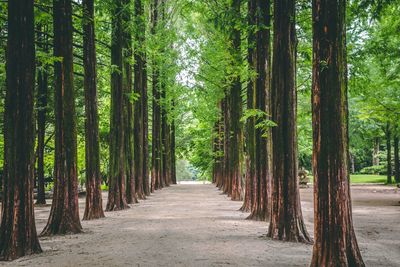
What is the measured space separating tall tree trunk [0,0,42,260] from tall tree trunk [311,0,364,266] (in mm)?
5413

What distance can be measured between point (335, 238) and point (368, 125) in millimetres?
36859

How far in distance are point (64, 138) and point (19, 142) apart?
137 inches

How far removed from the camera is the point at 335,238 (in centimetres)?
656

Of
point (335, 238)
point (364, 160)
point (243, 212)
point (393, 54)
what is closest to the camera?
point (335, 238)

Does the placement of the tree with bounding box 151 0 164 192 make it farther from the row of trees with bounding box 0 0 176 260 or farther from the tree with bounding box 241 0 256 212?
the tree with bounding box 241 0 256 212

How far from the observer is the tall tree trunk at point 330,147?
21.4 feet

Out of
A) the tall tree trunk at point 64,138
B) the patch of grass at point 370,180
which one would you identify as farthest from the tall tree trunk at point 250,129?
the patch of grass at point 370,180

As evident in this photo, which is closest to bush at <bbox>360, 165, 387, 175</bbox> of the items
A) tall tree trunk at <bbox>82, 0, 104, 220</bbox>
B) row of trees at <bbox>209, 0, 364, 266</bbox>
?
row of trees at <bbox>209, 0, 364, 266</bbox>

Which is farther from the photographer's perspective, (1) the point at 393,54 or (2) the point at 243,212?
(1) the point at 393,54

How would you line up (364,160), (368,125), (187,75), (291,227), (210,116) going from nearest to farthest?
(291,227), (187,75), (210,116), (368,125), (364,160)

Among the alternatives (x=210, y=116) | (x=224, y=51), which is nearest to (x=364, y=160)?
(x=210, y=116)

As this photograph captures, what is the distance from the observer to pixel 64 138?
12.0 meters

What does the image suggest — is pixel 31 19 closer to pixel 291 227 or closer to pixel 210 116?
pixel 291 227

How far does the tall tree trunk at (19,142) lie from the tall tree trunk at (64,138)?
9.86 feet
